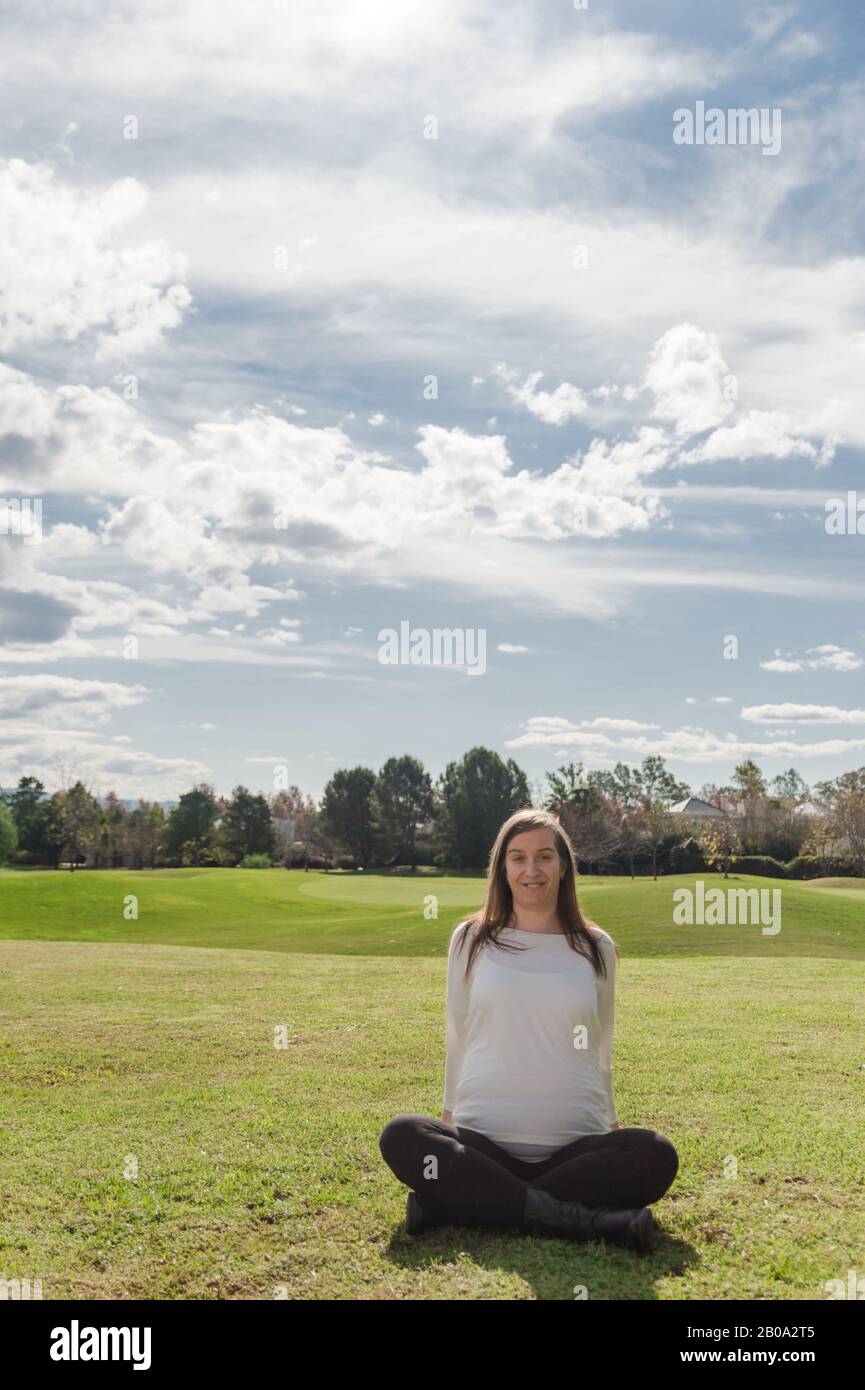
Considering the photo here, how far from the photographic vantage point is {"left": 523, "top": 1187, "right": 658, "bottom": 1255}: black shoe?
539cm

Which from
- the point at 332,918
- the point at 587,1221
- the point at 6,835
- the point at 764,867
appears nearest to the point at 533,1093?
the point at 587,1221

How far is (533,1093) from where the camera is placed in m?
5.68

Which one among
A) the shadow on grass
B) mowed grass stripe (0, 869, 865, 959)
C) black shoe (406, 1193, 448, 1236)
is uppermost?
black shoe (406, 1193, 448, 1236)

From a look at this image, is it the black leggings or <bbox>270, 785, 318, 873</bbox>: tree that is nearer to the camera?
the black leggings

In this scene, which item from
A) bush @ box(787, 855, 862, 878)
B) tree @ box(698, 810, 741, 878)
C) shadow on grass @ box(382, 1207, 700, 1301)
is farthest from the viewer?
bush @ box(787, 855, 862, 878)

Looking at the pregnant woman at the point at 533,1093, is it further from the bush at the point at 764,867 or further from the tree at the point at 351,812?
the tree at the point at 351,812

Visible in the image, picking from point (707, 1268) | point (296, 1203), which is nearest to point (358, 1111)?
point (296, 1203)

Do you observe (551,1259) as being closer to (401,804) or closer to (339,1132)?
(339,1132)

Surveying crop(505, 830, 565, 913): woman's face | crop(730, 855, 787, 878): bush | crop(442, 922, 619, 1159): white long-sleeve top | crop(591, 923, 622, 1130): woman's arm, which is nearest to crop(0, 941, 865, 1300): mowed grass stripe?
crop(442, 922, 619, 1159): white long-sleeve top

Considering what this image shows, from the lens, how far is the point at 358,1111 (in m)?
8.50

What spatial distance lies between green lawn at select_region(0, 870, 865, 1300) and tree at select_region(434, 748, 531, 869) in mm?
68345

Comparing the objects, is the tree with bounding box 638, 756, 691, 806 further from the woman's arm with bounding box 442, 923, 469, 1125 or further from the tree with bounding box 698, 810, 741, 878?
the woman's arm with bounding box 442, 923, 469, 1125

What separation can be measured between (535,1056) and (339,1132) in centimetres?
283
